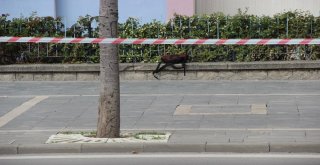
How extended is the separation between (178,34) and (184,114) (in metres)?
4.74

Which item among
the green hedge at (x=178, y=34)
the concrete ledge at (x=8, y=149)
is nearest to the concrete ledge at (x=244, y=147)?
the concrete ledge at (x=8, y=149)

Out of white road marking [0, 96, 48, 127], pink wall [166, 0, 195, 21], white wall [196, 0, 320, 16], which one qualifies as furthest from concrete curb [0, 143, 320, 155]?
white wall [196, 0, 320, 16]

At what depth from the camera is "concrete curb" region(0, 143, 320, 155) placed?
10.4 meters

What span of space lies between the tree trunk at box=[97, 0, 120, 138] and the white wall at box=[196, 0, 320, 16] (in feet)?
26.7

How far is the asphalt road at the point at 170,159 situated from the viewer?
9906 mm

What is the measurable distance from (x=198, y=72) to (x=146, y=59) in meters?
1.30

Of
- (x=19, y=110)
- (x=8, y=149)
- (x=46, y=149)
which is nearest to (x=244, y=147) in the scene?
(x=46, y=149)

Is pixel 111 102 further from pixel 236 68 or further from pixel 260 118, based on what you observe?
pixel 236 68

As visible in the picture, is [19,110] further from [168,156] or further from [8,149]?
[168,156]

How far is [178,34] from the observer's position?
17.5m

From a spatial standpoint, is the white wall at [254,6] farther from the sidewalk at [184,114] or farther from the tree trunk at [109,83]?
the tree trunk at [109,83]

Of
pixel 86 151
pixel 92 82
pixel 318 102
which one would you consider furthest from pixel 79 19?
pixel 86 151

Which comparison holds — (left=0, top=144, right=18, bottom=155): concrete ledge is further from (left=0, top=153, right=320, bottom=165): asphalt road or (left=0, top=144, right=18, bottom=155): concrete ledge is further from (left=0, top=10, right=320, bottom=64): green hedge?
(left=0, top=10, right=320, bottom=64): green hedge

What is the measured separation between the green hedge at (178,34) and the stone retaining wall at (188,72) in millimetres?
599
